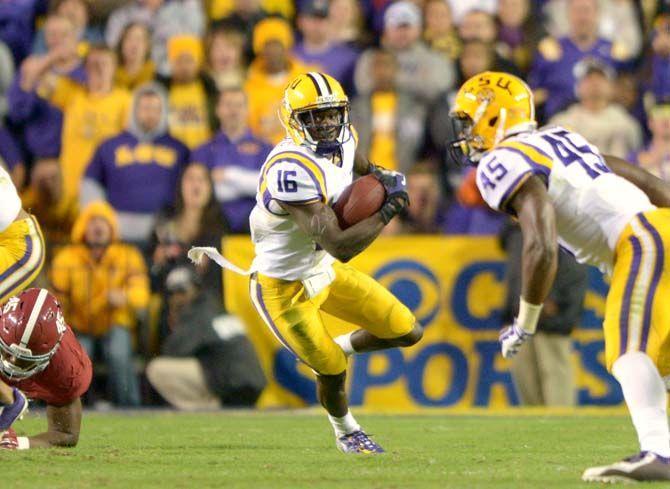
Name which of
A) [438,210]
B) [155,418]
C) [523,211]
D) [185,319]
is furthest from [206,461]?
[438,210]

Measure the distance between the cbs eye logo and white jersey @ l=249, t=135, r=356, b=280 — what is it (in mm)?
2920

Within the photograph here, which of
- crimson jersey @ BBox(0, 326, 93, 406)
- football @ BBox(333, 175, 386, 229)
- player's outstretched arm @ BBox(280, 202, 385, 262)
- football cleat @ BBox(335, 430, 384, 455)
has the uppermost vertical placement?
football @ BBox(333, 175, 386, 229)

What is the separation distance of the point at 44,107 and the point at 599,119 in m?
4.35

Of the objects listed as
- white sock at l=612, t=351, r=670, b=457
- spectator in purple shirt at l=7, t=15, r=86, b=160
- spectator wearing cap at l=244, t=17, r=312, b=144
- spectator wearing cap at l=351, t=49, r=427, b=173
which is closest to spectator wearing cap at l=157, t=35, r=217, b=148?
spectator wearing cap at l=244, t=17, r=312, b=144

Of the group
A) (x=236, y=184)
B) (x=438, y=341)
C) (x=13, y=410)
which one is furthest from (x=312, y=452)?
(x=236, y=184)

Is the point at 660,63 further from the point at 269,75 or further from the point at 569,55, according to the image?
the point at 269,75

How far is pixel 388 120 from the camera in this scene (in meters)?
10.3

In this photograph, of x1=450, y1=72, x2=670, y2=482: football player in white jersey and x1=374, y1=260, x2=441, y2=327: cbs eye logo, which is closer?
x1=450, y1=72, x2=670, y2=482: football player in white jersey

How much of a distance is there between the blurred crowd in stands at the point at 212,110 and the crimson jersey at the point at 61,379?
2.81 m

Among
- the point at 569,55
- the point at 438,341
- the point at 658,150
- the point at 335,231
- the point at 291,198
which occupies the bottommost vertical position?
the point at 438,341

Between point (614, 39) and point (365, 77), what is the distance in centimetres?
214

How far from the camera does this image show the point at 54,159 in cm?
1052

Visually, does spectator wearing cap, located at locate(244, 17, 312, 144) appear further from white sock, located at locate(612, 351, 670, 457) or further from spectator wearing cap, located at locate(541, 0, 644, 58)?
white sock, located at locate(612, 351, 670, 457)

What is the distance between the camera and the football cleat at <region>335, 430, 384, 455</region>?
248 inches
